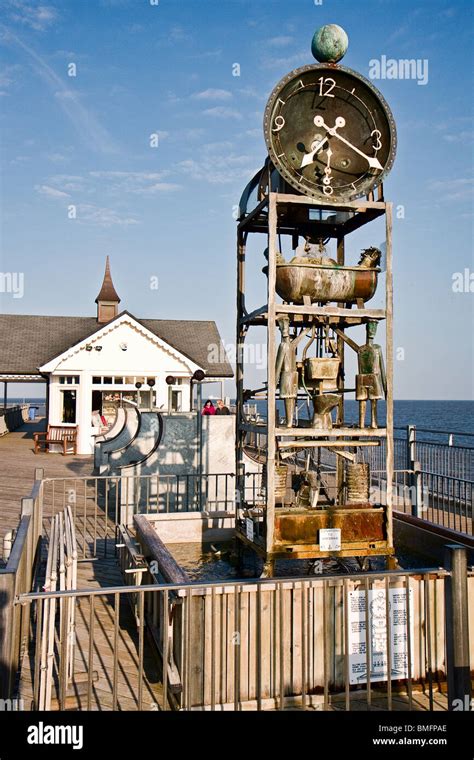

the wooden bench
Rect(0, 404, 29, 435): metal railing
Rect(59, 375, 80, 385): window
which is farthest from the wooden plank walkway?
Rect(0, 404, 29, 435): metal railing

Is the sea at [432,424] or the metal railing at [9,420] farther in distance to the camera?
the metal railing at [9,420]

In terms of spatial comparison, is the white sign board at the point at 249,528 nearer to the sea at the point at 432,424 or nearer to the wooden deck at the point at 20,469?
the sea at the point at 432,424

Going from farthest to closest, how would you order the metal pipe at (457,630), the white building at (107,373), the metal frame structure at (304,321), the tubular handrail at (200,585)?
the white building at (107,373) → the metal frame structure at (304,321) → the metal pipe at (457,630) → the tubular handrail at (200,585)

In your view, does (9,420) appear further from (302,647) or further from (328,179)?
(302,647)

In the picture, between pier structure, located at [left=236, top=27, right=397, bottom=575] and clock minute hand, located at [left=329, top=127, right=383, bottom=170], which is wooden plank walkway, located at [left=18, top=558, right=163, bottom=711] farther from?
clock minute hand, located at [left=329, top=127, right=383, bottom=170]

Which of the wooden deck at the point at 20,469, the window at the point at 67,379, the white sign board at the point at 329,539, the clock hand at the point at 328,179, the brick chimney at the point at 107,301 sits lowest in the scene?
the wooden deck at the point at 20,469

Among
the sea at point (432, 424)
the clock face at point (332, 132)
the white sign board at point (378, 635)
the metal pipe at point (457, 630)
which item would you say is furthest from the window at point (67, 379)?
the metal pipe at point (457, 630)

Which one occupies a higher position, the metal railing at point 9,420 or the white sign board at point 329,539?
the metal railing at point 9,420

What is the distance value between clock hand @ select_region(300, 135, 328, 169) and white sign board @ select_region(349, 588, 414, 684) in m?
4.64

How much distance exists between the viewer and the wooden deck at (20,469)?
13.6 m

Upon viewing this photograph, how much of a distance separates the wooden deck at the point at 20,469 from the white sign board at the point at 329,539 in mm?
6601
